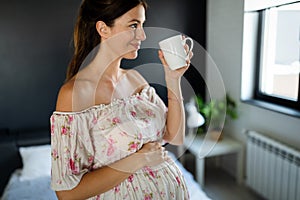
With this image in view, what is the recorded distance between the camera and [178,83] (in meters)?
0.78

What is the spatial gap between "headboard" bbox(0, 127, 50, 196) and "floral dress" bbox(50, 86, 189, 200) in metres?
1.48

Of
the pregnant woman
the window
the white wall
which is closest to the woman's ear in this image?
the pregnant woman

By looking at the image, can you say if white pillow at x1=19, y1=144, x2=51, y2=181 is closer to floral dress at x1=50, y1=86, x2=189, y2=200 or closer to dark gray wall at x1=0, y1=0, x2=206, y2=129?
dark gray wall at x1=0, y1=0, x2=206, y2=129

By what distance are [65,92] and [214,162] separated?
2212 millimetres

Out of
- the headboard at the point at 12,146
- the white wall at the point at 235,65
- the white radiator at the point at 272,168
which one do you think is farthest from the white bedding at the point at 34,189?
the white wall at the point at 235,65

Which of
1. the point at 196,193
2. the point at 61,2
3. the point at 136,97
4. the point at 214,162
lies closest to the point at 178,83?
the point at 136,97

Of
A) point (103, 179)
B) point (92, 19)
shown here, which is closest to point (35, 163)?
point (103, 179)

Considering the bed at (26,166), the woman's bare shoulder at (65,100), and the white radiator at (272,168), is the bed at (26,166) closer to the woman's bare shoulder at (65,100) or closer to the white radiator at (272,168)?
the white radiator at (272,168)

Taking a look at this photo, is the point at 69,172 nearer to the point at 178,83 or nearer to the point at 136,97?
the point at 136,97

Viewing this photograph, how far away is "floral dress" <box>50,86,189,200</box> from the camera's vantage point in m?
0.65

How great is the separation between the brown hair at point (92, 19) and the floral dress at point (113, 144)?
0.49 ft

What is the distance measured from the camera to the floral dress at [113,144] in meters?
0.65

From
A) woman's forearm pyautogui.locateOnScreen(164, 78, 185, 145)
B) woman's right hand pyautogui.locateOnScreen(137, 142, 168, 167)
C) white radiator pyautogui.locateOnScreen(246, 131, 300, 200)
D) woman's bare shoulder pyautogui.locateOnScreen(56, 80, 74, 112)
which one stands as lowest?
white radiator pyautogui.locateOnScreen(246, 131, 300, 200)

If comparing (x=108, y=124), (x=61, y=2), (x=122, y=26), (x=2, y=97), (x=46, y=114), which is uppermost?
(x=61, y=2)
